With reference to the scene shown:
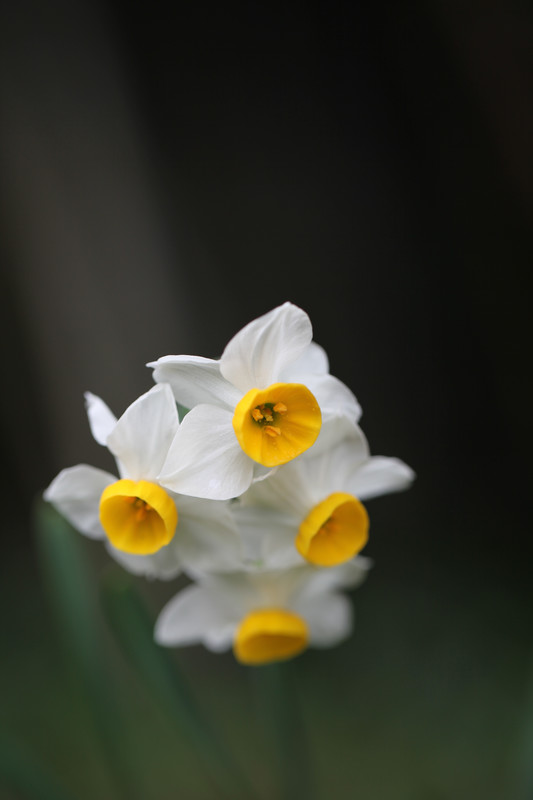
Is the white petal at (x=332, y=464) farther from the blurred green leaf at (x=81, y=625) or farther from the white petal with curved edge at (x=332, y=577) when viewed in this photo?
the blurred green leaf at (x=81, y=625)

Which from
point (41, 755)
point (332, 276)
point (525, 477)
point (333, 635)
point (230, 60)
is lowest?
point (41, 755)

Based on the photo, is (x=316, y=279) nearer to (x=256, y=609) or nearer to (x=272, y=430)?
(x=256, y=609)

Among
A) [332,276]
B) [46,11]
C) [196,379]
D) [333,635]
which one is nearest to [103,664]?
[333,635]

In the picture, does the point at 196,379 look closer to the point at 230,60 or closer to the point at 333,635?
the point at 333,635

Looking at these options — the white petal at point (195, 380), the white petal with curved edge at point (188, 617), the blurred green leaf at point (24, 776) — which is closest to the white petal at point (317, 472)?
the white petal at point (195, 380)

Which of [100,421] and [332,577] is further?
[332,577]

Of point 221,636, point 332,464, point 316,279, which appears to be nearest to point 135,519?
point 332,464

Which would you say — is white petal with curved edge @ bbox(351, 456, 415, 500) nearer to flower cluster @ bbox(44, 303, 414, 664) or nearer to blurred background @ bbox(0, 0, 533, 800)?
flower cluster @ bbox(44, 303, 414, 664)
